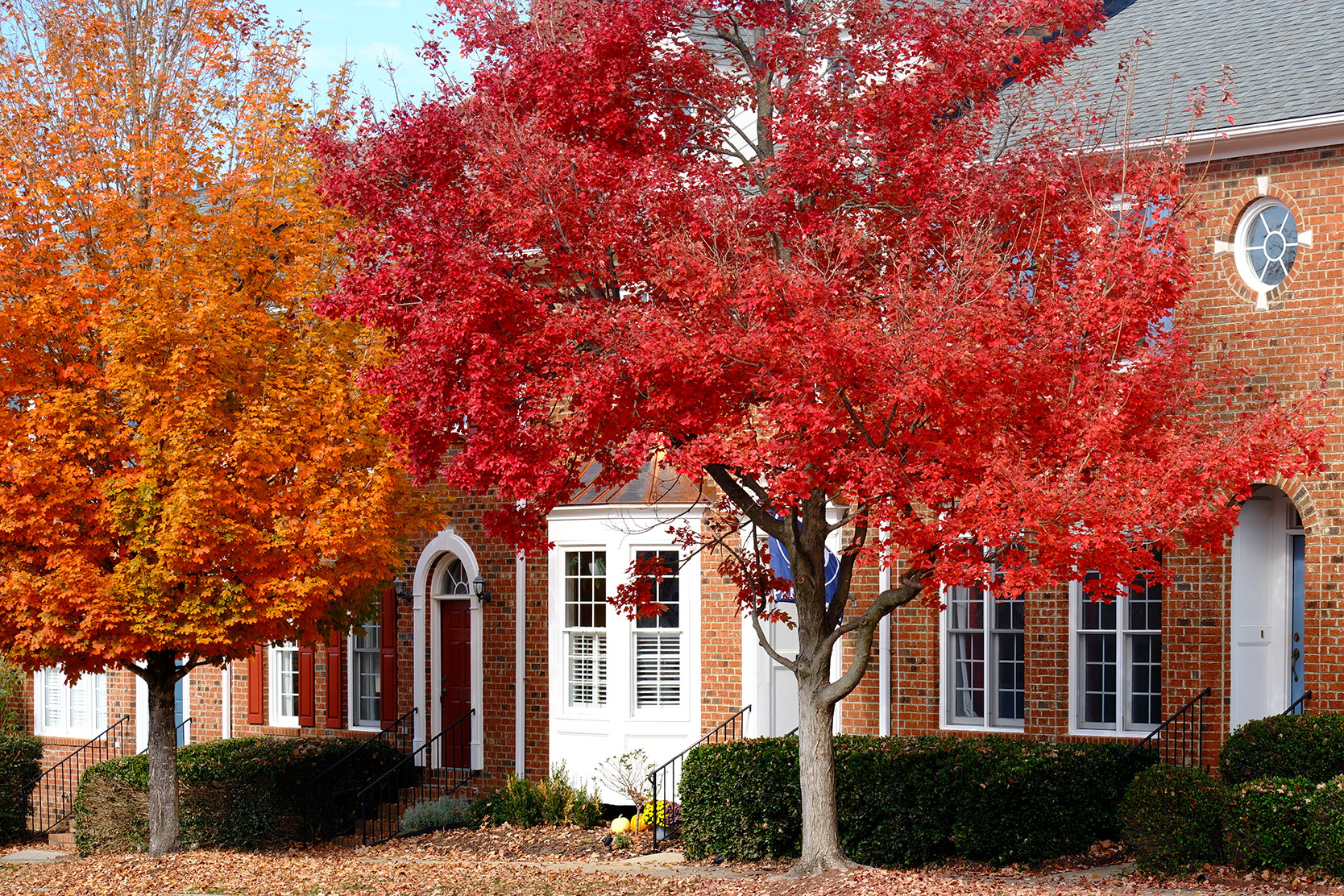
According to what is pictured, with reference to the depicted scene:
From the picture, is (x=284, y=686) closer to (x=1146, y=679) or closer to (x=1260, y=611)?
(x=1146, y=679)

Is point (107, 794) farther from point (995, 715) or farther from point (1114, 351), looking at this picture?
point (1114, 351)

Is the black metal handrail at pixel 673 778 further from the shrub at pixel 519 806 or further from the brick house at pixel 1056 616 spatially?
the shrub at pixel 519 806

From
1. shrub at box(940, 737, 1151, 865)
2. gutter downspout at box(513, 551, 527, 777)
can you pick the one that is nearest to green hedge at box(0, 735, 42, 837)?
gutter downspout at box(513, 551, 527, 777)

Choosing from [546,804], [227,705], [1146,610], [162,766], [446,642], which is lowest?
[546,804]

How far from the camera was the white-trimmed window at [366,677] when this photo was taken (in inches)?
836

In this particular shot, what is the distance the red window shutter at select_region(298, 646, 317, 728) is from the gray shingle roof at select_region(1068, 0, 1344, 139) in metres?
13.8

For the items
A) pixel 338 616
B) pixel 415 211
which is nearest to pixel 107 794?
pixel 338 616

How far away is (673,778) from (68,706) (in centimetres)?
1421

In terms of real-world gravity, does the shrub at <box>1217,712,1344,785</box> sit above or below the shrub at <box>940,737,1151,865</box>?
above

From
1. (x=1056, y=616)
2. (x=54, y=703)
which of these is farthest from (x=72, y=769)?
(x=1056, y=616)

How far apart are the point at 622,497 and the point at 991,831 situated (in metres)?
6.69

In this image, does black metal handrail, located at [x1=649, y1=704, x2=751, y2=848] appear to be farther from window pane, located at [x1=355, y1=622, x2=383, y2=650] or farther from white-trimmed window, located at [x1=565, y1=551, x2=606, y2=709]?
window pane, located at [x1=355, y1=622, x2=383, y2=650]

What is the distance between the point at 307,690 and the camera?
70.3ft

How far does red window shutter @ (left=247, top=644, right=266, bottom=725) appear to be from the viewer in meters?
22.1
